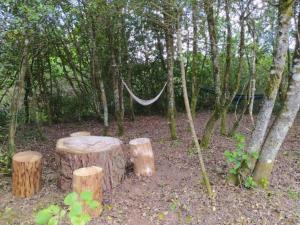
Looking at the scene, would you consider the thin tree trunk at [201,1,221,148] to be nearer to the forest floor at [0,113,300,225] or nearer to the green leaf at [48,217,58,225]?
the forest floor at [0,113,300,225]

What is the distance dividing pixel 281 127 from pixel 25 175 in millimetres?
2328

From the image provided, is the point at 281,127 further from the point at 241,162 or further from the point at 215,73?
the point at 215,73

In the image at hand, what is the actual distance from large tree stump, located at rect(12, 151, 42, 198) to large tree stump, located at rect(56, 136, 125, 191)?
0.22m

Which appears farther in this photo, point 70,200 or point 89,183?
point 89,183

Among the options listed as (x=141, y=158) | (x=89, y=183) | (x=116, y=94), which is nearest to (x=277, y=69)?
(x=141, y=158)

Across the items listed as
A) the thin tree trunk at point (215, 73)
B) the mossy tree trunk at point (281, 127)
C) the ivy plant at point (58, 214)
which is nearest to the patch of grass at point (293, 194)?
the mossy tree trunk at point (281, 127)

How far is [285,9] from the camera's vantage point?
2.16m

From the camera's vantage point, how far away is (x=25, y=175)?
2566mm

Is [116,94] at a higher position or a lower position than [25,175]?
higher

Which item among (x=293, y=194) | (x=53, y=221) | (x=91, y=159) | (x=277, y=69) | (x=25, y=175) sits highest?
(x=277, y=69)

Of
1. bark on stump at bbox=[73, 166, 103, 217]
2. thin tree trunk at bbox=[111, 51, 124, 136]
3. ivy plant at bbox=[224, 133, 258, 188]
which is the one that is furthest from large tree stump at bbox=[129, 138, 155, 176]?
thin tree trunk at bbox=[111, 51, 124, 136]

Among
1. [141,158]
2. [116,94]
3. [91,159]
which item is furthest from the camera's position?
[116,94]

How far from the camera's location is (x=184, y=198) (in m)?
2.38

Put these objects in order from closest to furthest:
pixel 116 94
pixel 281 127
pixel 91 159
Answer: pixel 281 127 → pixel 91 159 → pixel 116 94
